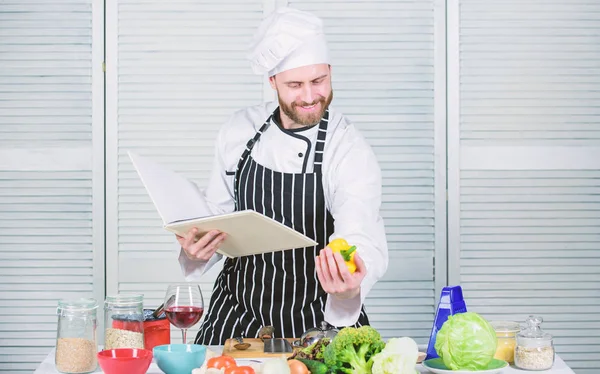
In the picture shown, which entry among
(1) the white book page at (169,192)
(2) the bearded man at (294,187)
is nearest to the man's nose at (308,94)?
(2) the bearded man at (294,187)

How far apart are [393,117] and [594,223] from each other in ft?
3.24

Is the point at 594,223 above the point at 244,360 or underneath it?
above

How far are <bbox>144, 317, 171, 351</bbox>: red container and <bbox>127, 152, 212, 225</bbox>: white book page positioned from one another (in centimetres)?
24

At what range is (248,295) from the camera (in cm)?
242

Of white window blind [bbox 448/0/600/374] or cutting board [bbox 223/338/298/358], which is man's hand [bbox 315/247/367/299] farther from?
white window blind [bbox 448/0/600/374]

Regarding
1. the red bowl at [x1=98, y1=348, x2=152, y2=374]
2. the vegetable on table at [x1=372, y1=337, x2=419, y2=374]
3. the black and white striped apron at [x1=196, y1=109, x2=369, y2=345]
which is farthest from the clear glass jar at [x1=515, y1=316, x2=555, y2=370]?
the red bowl at [x1=98, y1=348, x2=152, y2=374]

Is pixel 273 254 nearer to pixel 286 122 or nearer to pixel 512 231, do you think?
pixel 286 122

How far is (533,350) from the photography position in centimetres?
184

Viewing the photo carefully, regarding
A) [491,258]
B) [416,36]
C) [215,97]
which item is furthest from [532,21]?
[215,97]

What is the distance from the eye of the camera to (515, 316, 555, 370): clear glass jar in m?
1.84

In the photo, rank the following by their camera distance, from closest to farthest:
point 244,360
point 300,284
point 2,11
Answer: point 244,360 → point 300,284 → point 2,11

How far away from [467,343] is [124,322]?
2.49 ft

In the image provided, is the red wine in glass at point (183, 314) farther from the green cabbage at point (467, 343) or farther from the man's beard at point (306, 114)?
the man's beard at point (306, 114)

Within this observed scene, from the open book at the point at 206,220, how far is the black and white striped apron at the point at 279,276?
155 millimetres
